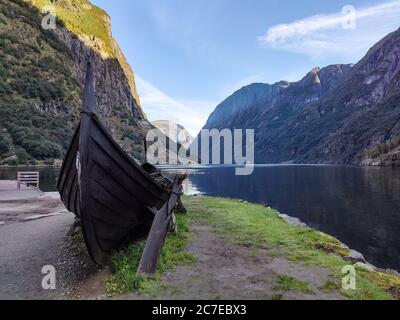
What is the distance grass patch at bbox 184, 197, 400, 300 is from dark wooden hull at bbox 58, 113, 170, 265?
183 inches

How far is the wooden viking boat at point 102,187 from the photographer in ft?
26.8

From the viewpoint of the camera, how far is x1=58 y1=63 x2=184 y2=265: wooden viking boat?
816 centimetres

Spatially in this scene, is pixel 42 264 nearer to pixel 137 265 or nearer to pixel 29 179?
pixel 137 265

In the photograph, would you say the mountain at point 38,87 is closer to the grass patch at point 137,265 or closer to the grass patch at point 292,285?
the grass patch at point 137,265

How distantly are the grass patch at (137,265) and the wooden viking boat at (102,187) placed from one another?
48 cm

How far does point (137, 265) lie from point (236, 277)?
2763mm

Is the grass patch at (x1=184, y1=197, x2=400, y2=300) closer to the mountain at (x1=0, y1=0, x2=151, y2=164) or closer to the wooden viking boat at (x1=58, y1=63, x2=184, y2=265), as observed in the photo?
the wooden viking boat at (x1=58, y1=63, x2=184, y2=265)

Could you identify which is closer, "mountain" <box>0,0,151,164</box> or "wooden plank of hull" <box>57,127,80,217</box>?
"wooden plank of hull" <box>57,127,80,217</box>

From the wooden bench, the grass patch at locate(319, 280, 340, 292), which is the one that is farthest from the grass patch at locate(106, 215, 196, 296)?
the wooden bench

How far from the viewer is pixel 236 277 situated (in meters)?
8.80

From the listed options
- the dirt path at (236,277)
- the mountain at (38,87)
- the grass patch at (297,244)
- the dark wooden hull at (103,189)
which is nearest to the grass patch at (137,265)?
the dirt path at (236,277)
